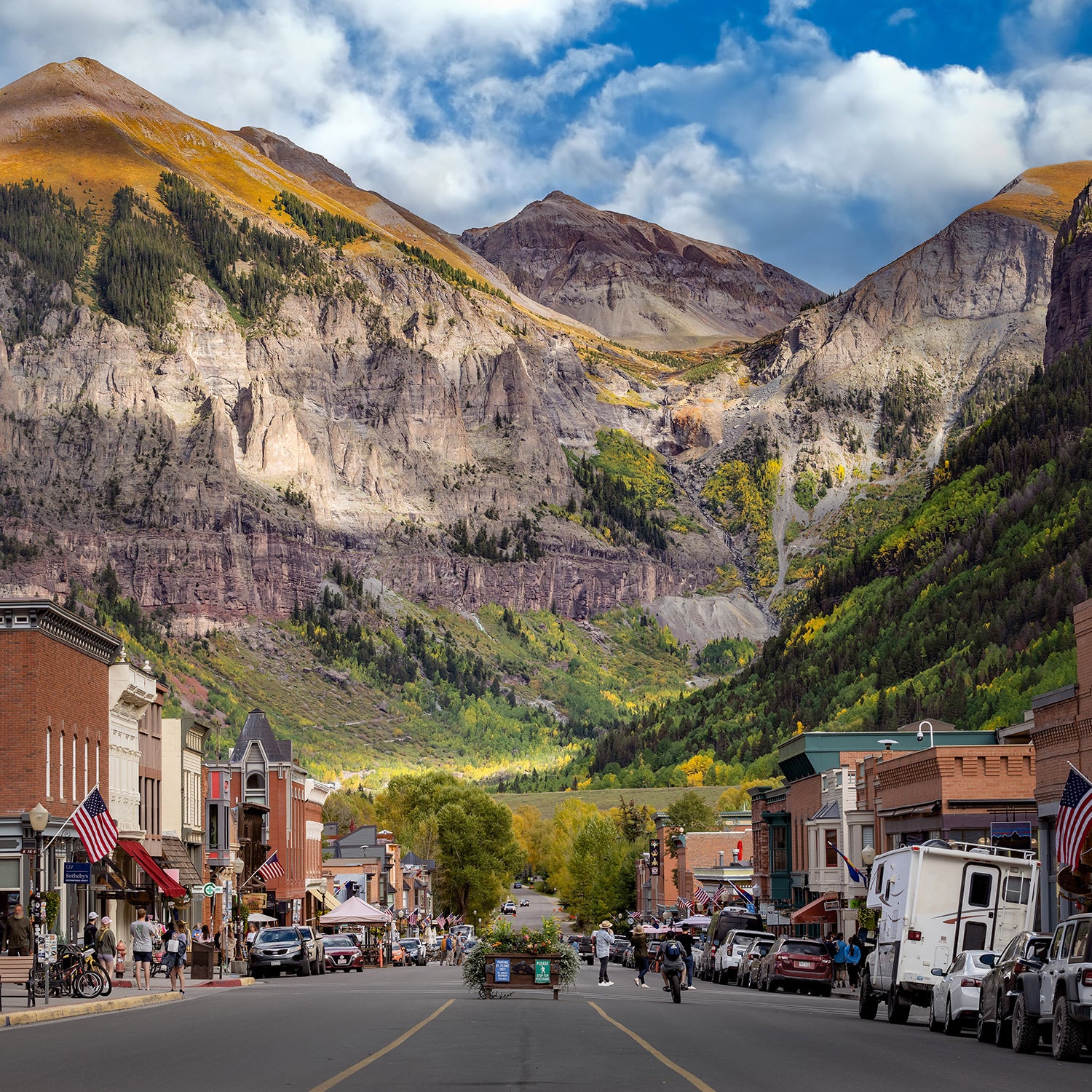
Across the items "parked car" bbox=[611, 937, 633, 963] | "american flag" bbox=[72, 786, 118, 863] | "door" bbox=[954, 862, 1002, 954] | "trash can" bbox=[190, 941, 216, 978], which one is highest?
"american flag" bbox=[72, 786, 118, 863]

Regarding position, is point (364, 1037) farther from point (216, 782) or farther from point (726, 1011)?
point (216, 782)

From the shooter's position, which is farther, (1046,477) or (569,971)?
(1046,477)

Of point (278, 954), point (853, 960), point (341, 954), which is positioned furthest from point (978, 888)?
point (341, 954)

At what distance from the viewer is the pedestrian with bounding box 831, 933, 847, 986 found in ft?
200

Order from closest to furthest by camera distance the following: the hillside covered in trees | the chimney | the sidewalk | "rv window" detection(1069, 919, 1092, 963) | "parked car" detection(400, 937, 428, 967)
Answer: "rv window" detection(1069, 919, 1092, 963), the sidewalk, the chimney, "parked car" detection(400, 937, 428, 967), the hillside covered in trees

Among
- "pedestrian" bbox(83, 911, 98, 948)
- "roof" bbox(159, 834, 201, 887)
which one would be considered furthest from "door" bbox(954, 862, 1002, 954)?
"roof" bbox(159, 834, 201, 887)

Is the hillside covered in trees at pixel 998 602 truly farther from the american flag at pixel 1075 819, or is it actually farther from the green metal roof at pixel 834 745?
the american flag at pixel 1075 819

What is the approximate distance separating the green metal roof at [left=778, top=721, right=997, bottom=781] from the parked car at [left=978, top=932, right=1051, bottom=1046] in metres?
59.9

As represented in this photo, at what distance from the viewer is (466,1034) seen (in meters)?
29.8

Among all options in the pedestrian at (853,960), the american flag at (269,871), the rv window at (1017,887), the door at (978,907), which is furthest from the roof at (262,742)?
the rv window at (1017,887)

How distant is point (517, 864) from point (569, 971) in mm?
131437

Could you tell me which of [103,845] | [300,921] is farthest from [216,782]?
[103,845]

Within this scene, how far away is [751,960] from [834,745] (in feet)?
115

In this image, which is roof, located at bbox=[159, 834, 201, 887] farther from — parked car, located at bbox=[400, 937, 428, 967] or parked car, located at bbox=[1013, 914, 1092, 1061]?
parked car, located at bbox=[1013, 914, 1092, 1061]
